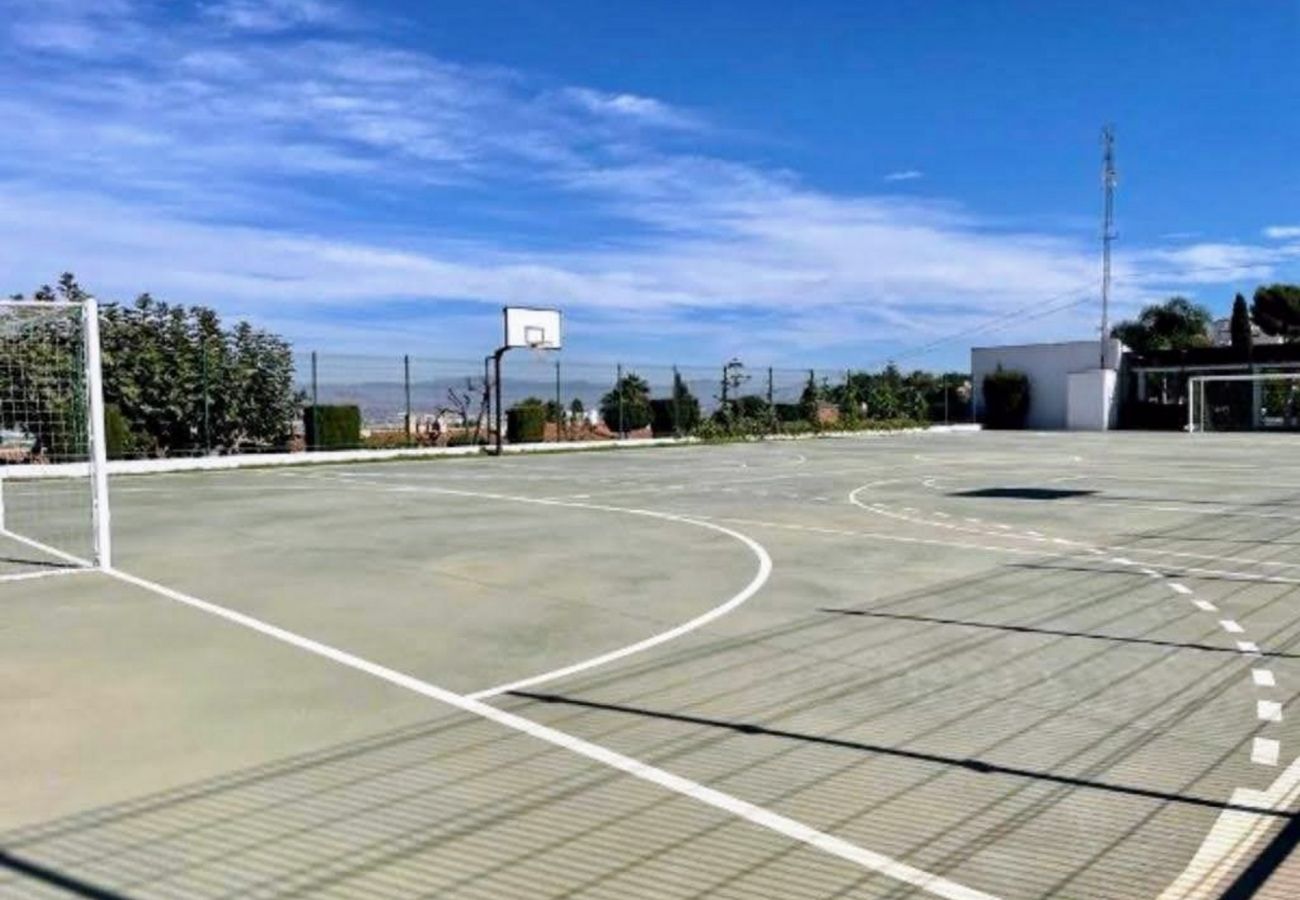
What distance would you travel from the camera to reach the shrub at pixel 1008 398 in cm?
5403

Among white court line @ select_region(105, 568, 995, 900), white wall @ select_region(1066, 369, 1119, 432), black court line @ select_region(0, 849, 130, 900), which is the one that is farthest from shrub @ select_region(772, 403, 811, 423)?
black court line @ select_region(0, 849, 130, 900)

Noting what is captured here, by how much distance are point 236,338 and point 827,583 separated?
23.1 metres

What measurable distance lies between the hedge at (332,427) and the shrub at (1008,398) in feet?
120

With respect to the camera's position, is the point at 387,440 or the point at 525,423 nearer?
the point at 387,440

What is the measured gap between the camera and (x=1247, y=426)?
50.7 m

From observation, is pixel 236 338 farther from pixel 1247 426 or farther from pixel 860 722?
pixel 1247 426

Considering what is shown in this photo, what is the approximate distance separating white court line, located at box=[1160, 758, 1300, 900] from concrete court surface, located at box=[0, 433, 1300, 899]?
1 cm

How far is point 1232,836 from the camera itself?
3889 mm

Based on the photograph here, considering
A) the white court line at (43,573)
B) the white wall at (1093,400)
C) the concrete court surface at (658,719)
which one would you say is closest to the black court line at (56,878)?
the concrete court surface at (658,719)

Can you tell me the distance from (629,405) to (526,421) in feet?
17.1

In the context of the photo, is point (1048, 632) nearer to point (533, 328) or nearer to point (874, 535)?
point (874, 535)

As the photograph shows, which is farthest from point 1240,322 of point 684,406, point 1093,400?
point 684,406

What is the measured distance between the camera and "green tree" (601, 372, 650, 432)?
37656mm

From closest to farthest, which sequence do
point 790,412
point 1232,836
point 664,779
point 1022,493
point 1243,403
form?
point 1232,836, point 664,779, point 1022,493, point 790,412, point 1243,403
